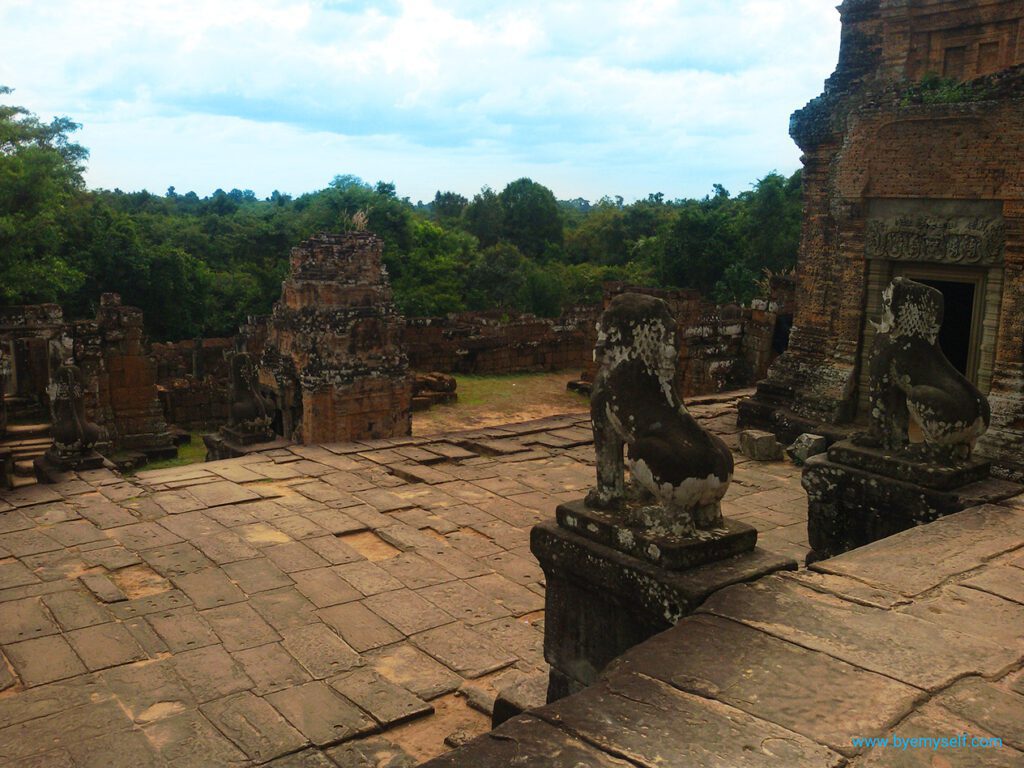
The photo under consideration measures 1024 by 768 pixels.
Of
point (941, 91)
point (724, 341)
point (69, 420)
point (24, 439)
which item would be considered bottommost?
point (24, 439)

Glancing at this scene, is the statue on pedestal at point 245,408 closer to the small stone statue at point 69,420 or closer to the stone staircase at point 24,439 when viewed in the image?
the small stone statue at point 69,420

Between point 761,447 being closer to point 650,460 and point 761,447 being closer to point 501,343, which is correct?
point 650,460

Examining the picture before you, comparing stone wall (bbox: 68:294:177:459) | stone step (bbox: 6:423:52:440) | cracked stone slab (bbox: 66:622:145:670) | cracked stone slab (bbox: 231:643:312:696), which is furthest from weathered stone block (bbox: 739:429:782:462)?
stone step (bbox: 6:423:52:440)

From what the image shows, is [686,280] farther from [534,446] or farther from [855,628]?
[855,628]

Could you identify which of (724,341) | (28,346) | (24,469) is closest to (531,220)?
(724,341)

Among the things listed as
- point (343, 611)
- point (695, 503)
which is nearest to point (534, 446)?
point (343, 611)

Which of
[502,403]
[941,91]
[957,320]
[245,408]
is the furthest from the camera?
[502,403]

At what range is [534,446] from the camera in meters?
10.3

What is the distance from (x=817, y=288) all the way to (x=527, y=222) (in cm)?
3655

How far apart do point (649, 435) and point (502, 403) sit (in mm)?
14861

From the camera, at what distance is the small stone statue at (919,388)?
4.75 metres

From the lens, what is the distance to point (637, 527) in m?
3.37

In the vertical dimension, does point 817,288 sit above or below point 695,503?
above

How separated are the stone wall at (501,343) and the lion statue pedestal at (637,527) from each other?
17.3m
